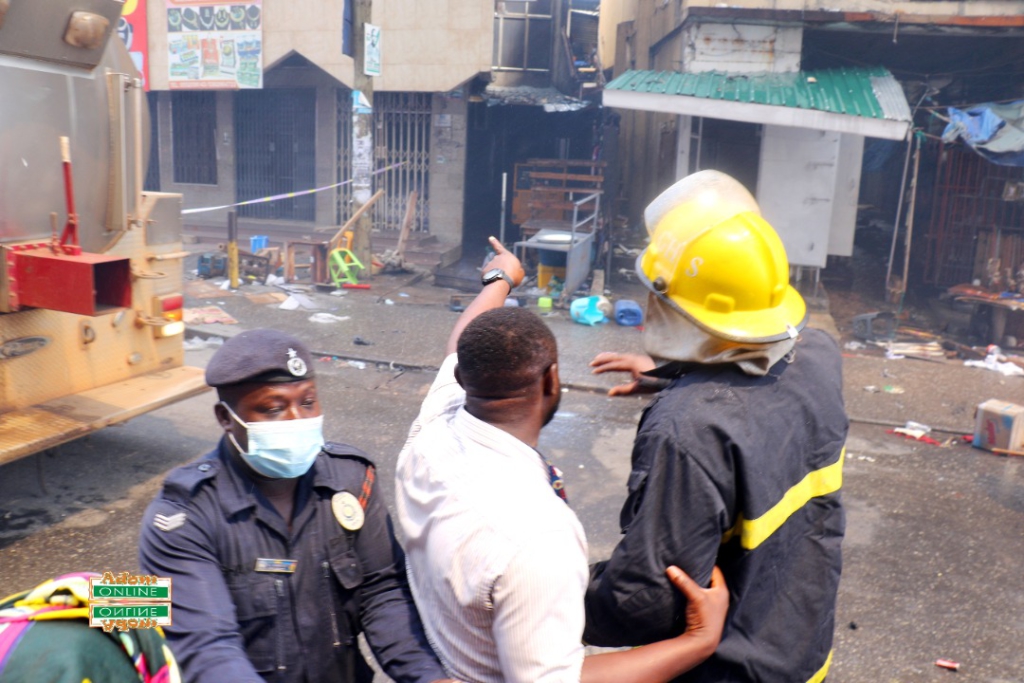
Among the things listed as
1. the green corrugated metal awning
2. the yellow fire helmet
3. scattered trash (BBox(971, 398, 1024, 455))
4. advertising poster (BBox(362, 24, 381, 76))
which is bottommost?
scattered trash (BBox(971, 398, 1024, 455))

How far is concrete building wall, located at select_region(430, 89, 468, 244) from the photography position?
14.6 m

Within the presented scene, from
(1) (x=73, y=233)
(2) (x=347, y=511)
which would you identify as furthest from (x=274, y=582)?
(1) (x=73, y=233)

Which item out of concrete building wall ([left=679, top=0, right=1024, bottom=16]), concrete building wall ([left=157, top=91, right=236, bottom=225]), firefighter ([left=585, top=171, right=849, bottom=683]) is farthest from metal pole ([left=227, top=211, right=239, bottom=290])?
firefighter ([left=585, top=171, right=849, bottom=683])

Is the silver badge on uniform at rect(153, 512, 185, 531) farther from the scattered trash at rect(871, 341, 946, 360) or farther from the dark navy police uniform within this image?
the scattered trash at rect(871, 341, 946, 360)

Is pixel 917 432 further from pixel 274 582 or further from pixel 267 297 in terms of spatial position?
pixel 267 297

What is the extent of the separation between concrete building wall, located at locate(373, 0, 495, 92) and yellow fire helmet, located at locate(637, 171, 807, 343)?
1258 centimetres

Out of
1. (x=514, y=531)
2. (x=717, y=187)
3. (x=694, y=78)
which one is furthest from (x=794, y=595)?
(x=694, y=78)

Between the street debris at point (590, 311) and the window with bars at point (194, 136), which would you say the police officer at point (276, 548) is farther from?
the window with bars at point (194, 136)

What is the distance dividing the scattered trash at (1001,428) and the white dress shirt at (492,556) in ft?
18.7

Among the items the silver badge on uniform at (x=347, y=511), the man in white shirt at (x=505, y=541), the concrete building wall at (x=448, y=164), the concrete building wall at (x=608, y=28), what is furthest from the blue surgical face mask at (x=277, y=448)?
the concrete building wall at (x=608, y=28)

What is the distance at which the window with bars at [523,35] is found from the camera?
18016 mm

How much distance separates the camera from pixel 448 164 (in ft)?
48.4

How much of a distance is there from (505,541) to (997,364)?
8.85m

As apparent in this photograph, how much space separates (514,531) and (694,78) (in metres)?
10.4
